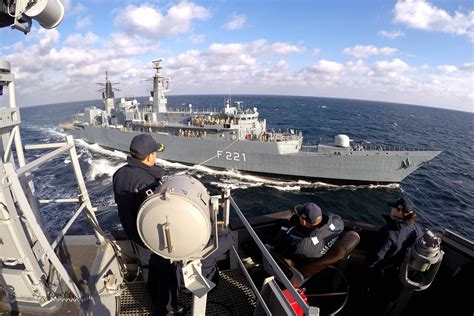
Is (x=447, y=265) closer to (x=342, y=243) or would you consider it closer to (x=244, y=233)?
(x=342, y=243)

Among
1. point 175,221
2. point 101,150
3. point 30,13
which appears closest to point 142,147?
point 175,221

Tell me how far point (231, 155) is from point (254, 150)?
7.33 feet

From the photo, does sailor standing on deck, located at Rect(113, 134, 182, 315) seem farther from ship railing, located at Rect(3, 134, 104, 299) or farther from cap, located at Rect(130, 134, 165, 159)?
ship railing, located at Rect(3, 134, 104, 299)

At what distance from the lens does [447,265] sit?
3766mm

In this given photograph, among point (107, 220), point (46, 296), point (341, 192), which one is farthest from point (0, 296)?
point (341, 192)

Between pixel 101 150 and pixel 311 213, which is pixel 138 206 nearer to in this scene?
pixel 311 213

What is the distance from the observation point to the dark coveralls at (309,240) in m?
3.18

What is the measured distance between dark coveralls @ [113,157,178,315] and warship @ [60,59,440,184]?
62.7 ft

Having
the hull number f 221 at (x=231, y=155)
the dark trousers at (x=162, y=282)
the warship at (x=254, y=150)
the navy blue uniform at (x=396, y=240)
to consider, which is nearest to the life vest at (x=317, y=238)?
the navy blue uniform at (x=396, y=240)

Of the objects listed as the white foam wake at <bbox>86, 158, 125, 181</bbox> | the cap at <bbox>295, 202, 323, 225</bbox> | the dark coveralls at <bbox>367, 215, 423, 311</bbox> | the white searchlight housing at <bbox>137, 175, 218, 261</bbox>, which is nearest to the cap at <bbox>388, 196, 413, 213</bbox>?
the dark coveralls at <bbox>367, 215, 423, 311</bbox>

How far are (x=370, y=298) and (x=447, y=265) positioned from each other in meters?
1.16

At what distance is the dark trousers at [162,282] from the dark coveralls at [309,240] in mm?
1335

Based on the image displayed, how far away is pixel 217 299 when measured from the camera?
139 inches

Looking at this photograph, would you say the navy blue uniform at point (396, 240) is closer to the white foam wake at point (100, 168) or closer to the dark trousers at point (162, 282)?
the dark trousers at point (162, 282)
